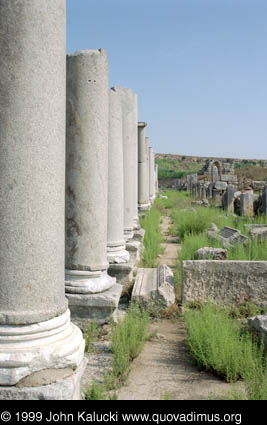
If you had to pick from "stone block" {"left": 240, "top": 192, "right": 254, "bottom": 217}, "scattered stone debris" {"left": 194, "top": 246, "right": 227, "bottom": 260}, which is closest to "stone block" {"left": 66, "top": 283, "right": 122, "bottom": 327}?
"scattered stone debris" {"left": 194, "top": 246, "right": 227, "bottom": 260}

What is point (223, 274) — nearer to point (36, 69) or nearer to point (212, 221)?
point (36, 69)

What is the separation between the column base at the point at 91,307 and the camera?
4172 mm

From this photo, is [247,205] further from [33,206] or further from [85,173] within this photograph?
[33,206]

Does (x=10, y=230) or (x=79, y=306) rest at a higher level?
(x=10, y=230)

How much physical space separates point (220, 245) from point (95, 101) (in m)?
4.56

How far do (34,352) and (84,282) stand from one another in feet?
5.41

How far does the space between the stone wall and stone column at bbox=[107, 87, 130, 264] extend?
1258mm

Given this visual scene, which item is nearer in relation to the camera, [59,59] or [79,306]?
[59,59]

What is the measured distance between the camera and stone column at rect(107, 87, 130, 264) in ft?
19.2

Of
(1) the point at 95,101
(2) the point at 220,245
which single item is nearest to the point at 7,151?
(1) the point at 95,101

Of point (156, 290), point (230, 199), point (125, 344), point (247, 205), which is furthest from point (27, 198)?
point (230, 199)

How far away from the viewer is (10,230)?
2637mm

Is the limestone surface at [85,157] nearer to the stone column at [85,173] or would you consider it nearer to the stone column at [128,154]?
the stone column at [85,173]

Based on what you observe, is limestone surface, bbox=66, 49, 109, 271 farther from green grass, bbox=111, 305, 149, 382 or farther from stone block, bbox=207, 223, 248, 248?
stone block, bbox=207, 223, 248, 248
